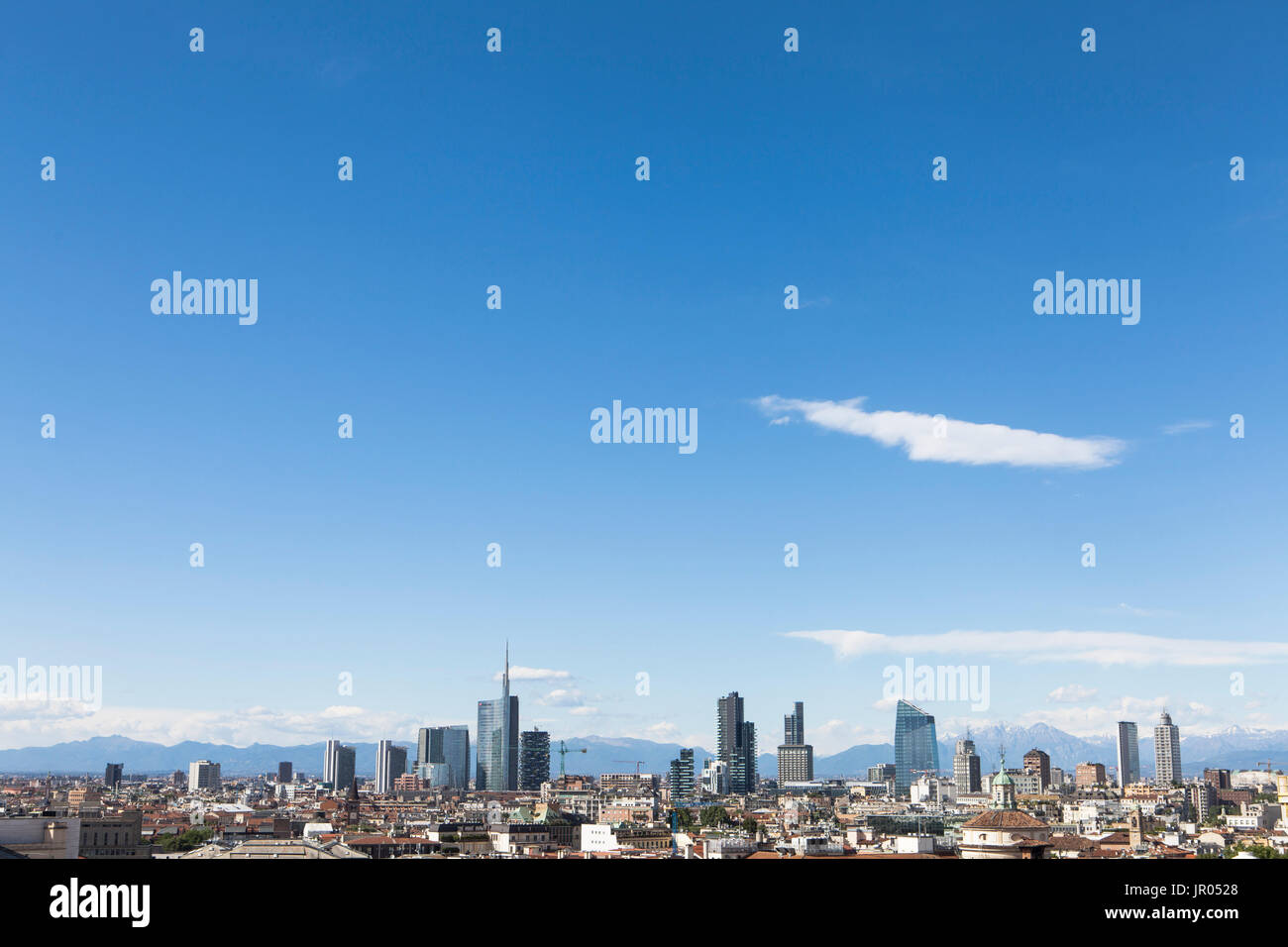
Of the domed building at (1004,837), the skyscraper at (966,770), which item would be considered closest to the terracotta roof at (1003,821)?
the domed building at (1004,837)

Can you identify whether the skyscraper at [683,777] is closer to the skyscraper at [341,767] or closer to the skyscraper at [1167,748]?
the skyscraper at [341,767]

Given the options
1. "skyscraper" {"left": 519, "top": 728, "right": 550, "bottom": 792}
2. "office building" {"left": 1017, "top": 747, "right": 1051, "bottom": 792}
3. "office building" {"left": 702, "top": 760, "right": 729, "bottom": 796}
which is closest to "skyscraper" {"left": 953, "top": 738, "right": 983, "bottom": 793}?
"office building" {"left": 1017, "top": 747, "right": 1051, "bottom": 792}

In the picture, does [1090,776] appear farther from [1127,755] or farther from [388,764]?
[388,764]

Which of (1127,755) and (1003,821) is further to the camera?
(1127,755)

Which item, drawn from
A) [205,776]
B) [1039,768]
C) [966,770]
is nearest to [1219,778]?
[1039,768]

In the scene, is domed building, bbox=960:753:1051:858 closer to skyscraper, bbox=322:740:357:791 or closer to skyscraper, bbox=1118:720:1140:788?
skyscraper, bbox=322:740:357:791
